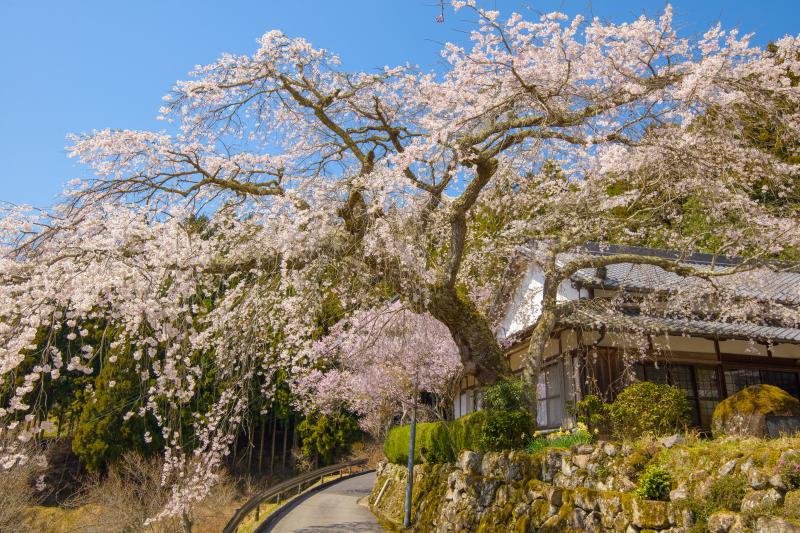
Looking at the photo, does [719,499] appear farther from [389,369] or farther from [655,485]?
[389,369]

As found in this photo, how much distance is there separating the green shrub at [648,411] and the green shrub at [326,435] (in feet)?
67.4

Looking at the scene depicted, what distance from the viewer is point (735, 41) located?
7.62 meters

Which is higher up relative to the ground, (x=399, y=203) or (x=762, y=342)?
(x=399, y=203)

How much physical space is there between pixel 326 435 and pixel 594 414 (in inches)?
779

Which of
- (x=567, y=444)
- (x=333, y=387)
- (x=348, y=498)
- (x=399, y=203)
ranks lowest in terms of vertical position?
(x=348, y=498)

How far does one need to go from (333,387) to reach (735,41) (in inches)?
694

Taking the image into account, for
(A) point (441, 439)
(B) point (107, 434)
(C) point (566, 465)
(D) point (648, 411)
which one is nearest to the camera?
(C) point (566, 465)

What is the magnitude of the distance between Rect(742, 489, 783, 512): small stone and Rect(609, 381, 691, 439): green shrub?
3420mm

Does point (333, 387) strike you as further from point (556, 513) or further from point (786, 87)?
point (786, 87)

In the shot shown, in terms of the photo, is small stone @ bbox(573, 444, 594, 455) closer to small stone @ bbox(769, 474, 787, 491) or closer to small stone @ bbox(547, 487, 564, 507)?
small stone @ bbox(547, 487, 564, 507)

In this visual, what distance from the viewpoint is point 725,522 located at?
15.8 ft

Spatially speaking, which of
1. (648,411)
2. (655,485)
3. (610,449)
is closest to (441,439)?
(648,411)


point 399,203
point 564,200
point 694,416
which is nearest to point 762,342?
point 694,416

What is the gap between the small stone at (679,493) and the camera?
5.43 metres
